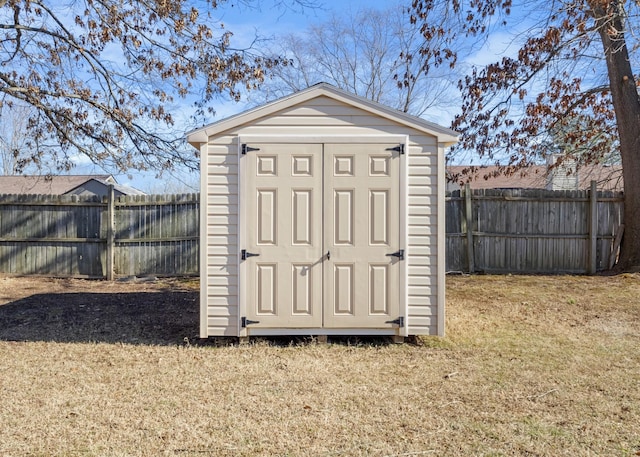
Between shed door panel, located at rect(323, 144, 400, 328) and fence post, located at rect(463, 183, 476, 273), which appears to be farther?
fence post, located at rect(463, 183, 476, 273)

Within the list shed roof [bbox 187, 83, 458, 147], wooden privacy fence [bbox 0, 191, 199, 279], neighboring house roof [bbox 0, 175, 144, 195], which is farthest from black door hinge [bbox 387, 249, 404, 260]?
neighboring house roof [bbox 0, 175, 144, 195]

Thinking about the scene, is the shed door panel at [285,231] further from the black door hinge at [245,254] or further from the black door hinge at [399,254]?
the black door hinge at [399,254]

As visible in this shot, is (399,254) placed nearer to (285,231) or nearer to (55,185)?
(285,231)

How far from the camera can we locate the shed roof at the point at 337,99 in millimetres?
5812

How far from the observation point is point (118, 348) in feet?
19.7

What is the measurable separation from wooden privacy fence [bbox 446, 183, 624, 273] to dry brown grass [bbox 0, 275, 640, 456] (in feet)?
12.8

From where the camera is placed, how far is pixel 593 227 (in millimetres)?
10930

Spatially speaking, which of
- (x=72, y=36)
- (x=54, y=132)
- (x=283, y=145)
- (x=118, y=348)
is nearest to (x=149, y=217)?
(x=54, y=132)

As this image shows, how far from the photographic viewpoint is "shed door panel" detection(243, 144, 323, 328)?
583cm

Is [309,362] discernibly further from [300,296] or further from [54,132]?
[54,132]

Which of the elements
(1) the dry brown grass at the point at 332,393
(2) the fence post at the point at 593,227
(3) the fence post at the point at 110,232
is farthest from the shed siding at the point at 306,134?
(2) the fence post at the point at 593,227

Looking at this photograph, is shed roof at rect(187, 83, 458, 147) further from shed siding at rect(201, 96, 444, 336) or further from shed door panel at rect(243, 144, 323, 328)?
shed door panel at rect(243, 144, 323, 328)

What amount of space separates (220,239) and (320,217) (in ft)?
3.68

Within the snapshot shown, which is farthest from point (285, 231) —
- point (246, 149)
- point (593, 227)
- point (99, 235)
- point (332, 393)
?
point (593, 227)
